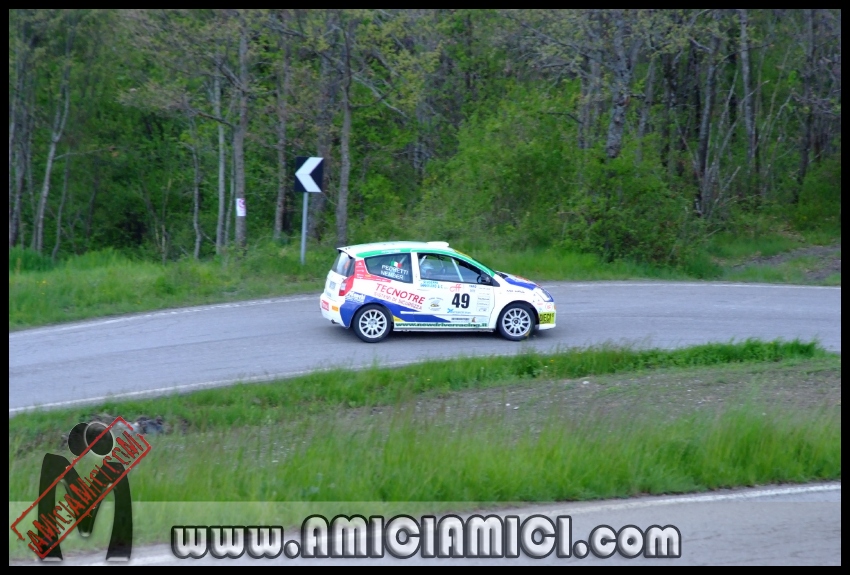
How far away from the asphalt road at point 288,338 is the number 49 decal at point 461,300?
0.68 m

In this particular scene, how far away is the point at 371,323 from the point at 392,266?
1037mm

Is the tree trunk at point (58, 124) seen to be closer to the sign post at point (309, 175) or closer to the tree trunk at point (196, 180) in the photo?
the tree trunk at point (196, 180)

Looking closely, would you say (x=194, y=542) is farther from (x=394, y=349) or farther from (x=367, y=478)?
(x=394, y=349)

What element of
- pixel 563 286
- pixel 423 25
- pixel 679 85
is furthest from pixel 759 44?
pixel 563 286

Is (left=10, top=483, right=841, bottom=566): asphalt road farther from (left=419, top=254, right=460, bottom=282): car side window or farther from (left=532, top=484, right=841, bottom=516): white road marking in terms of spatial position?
(left=419, top=254, right=460, bottom=282): car side window

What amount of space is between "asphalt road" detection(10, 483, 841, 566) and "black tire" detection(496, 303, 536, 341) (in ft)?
25.5

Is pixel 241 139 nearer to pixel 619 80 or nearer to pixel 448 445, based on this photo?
pixel 619 80

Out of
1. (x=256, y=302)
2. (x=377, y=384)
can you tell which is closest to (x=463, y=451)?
(x=377, y=384)

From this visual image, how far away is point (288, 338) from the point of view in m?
14.7

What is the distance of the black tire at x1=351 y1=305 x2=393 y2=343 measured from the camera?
14539 mm

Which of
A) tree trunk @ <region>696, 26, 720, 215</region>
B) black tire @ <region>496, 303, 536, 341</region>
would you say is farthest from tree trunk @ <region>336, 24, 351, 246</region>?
tree trunk @ <region>696, 26, 720, 215</region>

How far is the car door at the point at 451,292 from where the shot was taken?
47.9 feet

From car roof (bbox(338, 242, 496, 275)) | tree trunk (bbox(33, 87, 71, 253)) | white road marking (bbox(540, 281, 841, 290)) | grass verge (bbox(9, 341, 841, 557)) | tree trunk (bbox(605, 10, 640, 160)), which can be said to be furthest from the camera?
tree trunk (bbox(33, 87, 71, 253))
